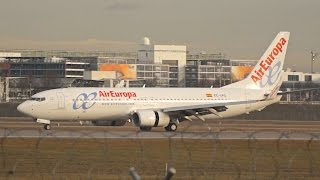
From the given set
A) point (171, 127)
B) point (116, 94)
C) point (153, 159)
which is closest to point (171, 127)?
point (171, 127)

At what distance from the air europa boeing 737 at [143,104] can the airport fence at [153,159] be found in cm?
1494

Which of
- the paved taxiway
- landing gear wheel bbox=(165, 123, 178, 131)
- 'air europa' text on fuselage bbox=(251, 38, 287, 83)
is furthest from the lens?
'air europa' text on fuselage bbox=(251, 38, 287, 83)

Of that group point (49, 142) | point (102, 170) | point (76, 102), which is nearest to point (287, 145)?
point (49, 142)

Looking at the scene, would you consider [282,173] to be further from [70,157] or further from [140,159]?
[70,157]

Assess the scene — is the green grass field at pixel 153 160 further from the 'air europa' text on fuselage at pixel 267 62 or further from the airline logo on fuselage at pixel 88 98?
the 'air europa' text on fuselage at pixel 267 62

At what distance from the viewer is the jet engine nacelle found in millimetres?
57438

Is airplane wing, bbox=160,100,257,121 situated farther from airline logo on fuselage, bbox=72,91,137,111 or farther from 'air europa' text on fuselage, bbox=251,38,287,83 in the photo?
'air europa' text on fuselage, bbox=251,38,287,83

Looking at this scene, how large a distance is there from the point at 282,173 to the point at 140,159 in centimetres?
611

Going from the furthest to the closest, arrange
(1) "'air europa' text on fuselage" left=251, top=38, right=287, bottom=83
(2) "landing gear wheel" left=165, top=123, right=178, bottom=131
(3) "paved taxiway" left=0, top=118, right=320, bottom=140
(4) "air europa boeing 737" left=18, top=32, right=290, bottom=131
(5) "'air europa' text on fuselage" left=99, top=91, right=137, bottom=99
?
(1) "'air europa' text on fuselage" left=251, top=38, right=287, bottom=83
(5) "'air europa' text on fuselage" left=99, top=91, right=137, bottom=99
(2) "landing gear wheel" left=165, top=123, right=178, bottom=131
(4) "air europa boeing 737" left=18, top=32, right=290, bottom=131
(3) "paved taxiway" left=0, top=118, right=320, bottom=140

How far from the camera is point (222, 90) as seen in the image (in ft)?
213

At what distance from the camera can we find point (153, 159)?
32750 mm

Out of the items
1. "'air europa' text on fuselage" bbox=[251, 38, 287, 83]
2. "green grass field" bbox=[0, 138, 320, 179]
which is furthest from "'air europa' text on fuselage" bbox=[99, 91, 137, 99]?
"green grass field" bbox=[0, 138, 320, 179]

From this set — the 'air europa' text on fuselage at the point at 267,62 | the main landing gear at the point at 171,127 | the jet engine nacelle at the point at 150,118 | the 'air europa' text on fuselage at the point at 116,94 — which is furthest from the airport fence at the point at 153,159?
the 'air europa' text on fuselage at the point at 267,62

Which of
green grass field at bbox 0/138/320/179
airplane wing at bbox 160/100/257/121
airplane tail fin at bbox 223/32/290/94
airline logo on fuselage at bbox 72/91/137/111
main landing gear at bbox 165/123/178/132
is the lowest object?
main landing gear at bbox 165/123/178/132
